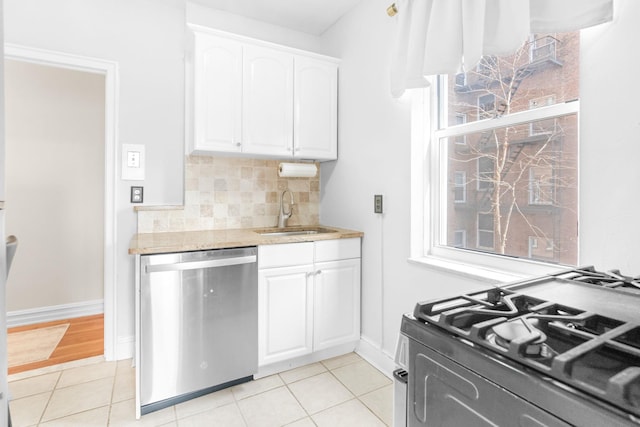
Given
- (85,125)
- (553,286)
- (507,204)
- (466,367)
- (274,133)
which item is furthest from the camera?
(85,125)

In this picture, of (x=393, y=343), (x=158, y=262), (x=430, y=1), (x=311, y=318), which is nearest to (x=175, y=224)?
(x=158, y=262)

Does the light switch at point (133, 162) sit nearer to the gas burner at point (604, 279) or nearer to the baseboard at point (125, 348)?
the baseboard at point (125, 348)

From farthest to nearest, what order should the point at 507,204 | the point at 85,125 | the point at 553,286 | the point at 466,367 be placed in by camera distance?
1. the point at 85,125
2. the point at 507,204
3. the point at 553,286
4. the point at 466,367

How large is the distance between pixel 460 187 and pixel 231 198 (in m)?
1.70

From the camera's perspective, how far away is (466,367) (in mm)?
562

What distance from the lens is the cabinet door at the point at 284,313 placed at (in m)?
2.04

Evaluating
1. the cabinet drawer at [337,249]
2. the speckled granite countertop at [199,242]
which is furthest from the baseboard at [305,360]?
the speckled granite countertop at [199,242]

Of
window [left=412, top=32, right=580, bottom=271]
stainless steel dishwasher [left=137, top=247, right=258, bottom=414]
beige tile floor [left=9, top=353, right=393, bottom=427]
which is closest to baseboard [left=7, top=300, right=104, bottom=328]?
beige tile floor [left=9, top=353, right=393, bottom=427]

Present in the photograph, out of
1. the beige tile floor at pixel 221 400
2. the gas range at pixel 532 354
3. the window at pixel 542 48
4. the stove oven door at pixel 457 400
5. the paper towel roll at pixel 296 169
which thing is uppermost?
the window at pixel 542 48

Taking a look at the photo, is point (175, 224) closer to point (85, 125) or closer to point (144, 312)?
point (144, 312)

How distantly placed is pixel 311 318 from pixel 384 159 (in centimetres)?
118

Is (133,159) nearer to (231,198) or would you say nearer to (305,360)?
(231,198)

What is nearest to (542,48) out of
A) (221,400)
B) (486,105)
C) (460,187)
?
(486,105)

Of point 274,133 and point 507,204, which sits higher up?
point 274,133
